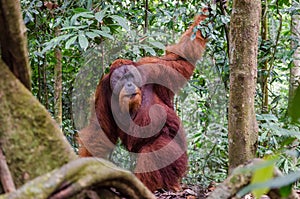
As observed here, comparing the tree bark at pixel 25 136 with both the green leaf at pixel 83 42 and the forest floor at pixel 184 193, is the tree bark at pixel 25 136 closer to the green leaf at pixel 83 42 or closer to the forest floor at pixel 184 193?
the green leaf at pixel 83 42

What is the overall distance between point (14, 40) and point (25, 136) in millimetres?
218

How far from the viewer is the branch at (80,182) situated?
783mm

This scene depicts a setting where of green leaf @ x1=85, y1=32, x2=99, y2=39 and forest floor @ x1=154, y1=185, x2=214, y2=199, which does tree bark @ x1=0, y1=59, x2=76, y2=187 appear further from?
forest floor @ x1=154, y1=185, x2=214, y2=199

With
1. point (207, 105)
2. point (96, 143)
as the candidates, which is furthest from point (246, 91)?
point (96, 143)

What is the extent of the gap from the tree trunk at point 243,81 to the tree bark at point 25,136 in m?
1.23

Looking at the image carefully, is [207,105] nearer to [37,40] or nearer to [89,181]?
[37,40]

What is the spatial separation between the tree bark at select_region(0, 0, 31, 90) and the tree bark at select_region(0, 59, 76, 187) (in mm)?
27

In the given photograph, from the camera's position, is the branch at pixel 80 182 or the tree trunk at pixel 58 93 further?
the tree trunk at pixel 58 93

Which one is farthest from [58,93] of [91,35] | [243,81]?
[243,81]

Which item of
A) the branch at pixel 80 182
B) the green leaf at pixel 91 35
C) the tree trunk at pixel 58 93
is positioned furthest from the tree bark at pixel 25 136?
the tree trunk at pixel 58 93

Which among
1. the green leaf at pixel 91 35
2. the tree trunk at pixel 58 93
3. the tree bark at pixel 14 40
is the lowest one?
the tree trunk at pixel 58 93

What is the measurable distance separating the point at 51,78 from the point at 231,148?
2.81 metres

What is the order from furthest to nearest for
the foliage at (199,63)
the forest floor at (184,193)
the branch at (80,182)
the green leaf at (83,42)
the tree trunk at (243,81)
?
the foliage at (199,63) < the forest floor at (184,193) < the green leaf at (83,42) < the tree trunk at (243,81) < the branch at (80,182)

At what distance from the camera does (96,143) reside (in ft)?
10.8
